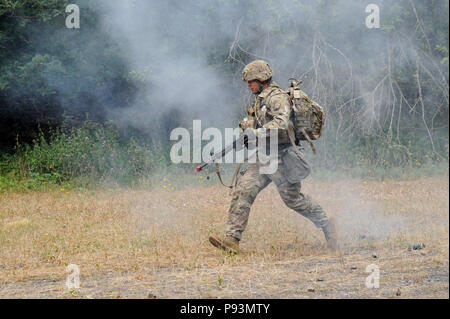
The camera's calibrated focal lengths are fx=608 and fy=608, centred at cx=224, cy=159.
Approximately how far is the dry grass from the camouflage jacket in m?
1.08

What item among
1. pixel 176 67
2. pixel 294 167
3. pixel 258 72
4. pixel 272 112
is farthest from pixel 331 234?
pixel 176 67

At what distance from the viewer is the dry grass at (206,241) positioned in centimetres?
430

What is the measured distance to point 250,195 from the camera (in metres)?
5.21

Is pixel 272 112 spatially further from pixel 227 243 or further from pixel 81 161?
pixel 81 161

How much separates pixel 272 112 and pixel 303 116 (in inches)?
11.3

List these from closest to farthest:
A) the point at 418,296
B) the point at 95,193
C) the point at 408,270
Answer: the point at 418,296, the point at 408,270, the point at 95,193

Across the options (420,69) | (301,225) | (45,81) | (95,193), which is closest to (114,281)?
(301,225)

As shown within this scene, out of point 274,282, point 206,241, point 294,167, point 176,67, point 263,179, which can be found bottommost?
point 274,282

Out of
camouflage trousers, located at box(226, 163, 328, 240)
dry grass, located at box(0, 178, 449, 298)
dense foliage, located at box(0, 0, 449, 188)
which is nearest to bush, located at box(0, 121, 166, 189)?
dense foliage, located at box(0, 0, 449, 188)

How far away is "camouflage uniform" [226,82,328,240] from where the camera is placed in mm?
5102

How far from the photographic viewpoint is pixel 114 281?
4.39 metres

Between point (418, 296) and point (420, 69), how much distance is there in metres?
7.01

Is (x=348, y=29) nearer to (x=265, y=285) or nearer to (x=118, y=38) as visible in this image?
(x=118, y=38)

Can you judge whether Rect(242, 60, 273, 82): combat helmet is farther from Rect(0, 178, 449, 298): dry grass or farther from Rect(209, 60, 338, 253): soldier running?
Rect(0, 178, 449, 298): dry grass
